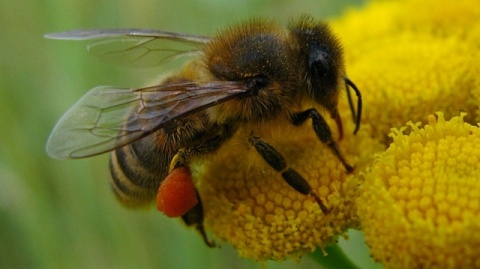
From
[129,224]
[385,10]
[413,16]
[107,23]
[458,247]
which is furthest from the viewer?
[107,23]

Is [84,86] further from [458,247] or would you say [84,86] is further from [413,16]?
[458,247]

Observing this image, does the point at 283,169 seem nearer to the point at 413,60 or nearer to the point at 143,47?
the point at 413,60

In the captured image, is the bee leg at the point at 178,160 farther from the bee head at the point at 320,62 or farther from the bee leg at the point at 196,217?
the bee head at the point at 320,62

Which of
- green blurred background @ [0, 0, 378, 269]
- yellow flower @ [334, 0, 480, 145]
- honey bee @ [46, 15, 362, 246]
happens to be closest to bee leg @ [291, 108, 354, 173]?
honey bee @ [46, 15, 362, 246]

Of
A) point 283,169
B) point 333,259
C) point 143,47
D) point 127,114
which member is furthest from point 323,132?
point 143,47

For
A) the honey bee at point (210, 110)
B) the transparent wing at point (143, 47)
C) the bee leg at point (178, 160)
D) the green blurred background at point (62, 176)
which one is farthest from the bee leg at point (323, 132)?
the green blurred background at point (62, 176)

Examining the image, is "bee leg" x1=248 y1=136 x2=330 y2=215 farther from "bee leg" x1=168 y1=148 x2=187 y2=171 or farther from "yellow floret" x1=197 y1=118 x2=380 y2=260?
"bee leg" x1=168 y1=148 x2=187 y2=171

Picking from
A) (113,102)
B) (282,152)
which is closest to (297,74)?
(282,152)
